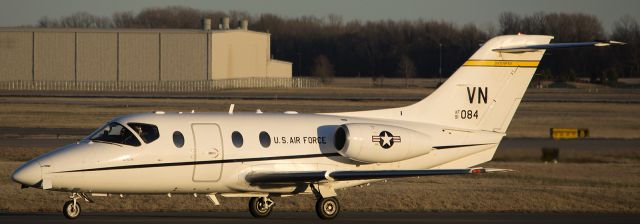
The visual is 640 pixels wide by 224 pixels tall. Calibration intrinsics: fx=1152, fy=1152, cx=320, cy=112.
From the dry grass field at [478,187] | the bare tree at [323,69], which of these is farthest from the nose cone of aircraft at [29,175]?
the bare tree at [323,69]

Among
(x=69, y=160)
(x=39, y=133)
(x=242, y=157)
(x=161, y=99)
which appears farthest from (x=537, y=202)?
(x=161, y=99)

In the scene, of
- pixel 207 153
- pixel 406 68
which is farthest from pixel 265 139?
pixel 406 68

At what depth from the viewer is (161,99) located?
268 ft

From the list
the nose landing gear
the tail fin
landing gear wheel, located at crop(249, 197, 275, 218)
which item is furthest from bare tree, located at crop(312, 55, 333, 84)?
the nose landing gear

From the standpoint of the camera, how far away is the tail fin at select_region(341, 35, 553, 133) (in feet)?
A: 76.2

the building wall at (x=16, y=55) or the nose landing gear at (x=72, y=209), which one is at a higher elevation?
the building wall at (x=16, y=55)

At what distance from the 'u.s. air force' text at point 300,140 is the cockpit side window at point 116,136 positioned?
105 inches

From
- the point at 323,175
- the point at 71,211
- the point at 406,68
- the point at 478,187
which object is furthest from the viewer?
the point at 406,68

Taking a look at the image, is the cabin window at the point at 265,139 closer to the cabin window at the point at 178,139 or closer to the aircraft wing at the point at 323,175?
the aircraft wing at the point at 323,175

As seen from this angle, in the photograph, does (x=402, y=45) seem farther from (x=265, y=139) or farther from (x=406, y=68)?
(x=265, y=139)

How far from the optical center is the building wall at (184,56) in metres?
105

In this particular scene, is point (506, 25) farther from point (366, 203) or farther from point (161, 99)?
point (366, 203)

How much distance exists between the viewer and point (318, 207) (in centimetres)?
2120

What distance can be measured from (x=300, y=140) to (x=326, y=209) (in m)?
1.37
